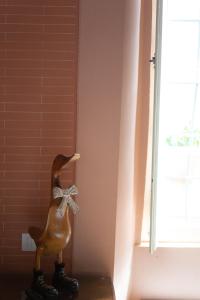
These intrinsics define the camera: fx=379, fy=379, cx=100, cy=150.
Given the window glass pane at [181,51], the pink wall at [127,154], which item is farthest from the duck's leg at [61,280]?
the window glass pane at [181,51]

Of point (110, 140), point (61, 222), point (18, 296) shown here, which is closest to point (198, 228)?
point (110, 140)

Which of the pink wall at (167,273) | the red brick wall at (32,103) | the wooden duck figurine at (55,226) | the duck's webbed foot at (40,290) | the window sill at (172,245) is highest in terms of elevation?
the red brick wall at (32,103)

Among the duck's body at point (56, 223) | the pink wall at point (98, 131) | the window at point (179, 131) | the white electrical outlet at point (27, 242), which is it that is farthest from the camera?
the window at point (179, 131)

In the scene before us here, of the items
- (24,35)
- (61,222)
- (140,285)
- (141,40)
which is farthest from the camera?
(140,285)

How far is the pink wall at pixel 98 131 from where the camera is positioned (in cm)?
145

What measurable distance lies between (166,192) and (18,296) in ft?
2.72

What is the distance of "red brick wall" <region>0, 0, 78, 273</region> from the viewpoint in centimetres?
147

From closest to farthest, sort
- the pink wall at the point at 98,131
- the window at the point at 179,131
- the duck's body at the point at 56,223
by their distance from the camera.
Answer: the duck's body at the point at 56,223
the pink wall at the point at 98,131
the window at the point at 179,131

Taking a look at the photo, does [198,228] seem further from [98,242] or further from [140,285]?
[98,242]

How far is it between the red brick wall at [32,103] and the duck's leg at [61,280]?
137 mm

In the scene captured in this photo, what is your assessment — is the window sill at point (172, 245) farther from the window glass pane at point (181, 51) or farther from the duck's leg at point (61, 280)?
the window glass pane at point (181, 51)

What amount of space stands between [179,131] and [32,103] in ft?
2.31

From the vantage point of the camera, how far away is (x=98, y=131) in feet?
4.92

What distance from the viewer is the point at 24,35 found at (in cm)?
147
